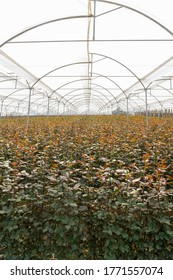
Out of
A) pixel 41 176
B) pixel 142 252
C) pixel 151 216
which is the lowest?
pixel 142 252

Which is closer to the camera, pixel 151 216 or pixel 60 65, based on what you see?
pixel 151 216

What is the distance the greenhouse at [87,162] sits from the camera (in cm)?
202

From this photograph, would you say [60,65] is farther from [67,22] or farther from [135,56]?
[67,22]

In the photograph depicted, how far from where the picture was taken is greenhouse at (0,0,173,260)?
202 centimetres

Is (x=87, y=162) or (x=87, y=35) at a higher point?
(x=87, y=35)

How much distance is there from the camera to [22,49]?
623 cm

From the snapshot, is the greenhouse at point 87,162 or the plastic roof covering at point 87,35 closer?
the greenhouse at point 87,162

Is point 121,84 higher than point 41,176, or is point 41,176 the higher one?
point 121,84

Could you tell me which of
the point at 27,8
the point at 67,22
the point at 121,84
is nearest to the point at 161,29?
the point at 67,22

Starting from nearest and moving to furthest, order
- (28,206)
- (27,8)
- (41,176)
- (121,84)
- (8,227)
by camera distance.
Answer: (8,227), (28,206), (41,176), (27,8), (121,84)

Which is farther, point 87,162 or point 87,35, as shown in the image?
point 87,35

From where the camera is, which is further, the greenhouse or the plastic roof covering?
the plastic roof covering

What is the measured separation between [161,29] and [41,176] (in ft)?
13.8

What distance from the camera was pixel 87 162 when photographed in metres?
3.54
